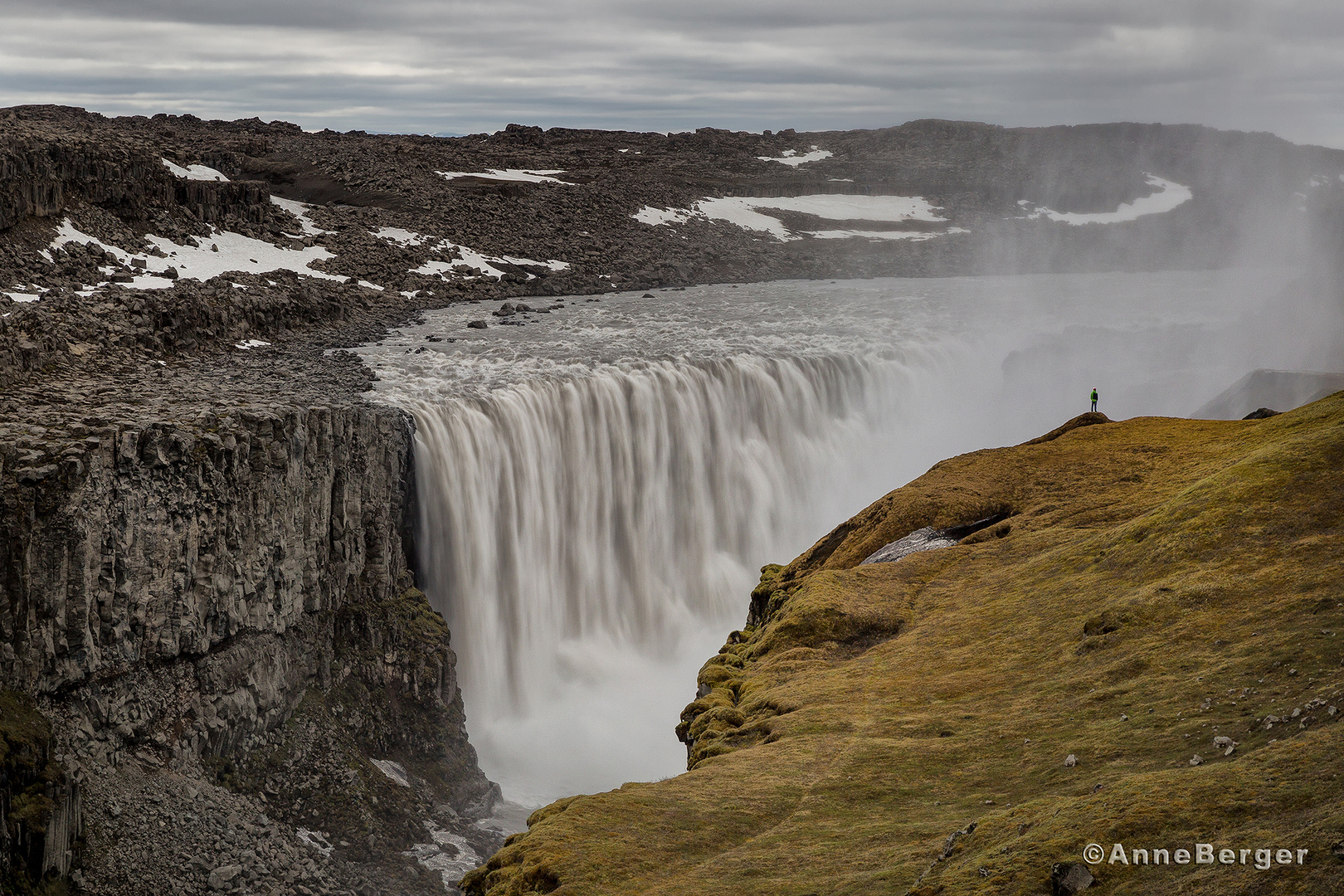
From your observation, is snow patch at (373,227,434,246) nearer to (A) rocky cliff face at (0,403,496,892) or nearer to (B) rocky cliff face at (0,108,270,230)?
(B) rocky cliff face at (0,108,270,230)

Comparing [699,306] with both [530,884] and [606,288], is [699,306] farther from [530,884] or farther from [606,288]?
[530,884]

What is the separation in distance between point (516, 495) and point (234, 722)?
47.8ft

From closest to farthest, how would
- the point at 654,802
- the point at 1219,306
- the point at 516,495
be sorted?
the point at 654,802 → the point at 516,495 → the point at 1219,306

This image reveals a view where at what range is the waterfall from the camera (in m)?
35.5

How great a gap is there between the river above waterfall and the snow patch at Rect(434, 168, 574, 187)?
37088 millimetres

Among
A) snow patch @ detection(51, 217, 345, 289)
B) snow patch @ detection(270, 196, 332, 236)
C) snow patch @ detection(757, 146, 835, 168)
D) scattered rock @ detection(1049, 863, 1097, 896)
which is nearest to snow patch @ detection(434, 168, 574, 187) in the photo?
snow patch @ detection(270, 196, 332, 236)

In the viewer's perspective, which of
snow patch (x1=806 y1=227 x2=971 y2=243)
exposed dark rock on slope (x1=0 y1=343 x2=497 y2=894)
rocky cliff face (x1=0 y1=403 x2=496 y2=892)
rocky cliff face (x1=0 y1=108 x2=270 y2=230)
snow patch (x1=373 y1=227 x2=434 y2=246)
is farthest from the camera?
snow patch (x1=806 y1=227 x2=971 y2=243)

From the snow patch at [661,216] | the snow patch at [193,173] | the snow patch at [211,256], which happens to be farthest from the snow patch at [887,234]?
the snow patch at [193,173]

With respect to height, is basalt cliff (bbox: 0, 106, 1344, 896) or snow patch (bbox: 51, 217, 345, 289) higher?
snow patch (bbox: 51, 217, 345, 289)

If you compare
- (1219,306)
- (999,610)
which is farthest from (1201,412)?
(1219,306)

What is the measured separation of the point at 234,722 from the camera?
81.3 feet

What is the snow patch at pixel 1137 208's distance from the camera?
138750 mm

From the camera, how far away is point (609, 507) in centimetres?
4097

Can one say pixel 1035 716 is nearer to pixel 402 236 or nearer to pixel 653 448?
pixel 653 448
